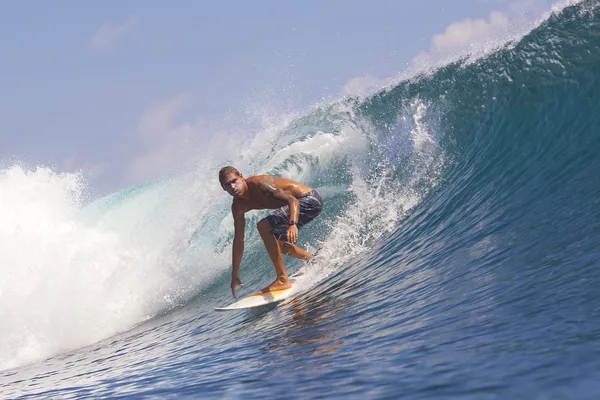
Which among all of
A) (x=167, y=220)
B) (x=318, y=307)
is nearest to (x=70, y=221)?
(x=167, y=220)

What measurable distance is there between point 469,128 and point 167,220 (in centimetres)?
561

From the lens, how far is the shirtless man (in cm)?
677

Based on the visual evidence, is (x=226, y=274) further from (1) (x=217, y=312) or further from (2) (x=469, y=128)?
(2) (x=469, y=128)

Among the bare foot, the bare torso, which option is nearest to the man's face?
the bare torso

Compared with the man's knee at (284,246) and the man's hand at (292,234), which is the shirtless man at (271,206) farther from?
the man's hand at (292,234)

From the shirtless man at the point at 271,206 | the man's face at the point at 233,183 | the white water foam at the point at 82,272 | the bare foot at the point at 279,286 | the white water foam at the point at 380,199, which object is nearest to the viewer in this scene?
the man's face at the point at 233,183

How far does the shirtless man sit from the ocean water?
53 cm

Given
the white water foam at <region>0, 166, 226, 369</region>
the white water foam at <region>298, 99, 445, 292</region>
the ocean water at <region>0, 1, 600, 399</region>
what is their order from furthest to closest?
the white water foam at <region>0, 166, 226, 369</region> < the white water foam at <region>298, 99, 445, 292</region> < the ocean water at <region>0, 1, 600, 399</region>

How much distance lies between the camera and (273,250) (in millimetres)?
7227

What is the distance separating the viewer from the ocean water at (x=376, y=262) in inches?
137

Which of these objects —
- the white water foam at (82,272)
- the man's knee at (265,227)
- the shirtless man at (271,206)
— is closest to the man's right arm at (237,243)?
the shirtless man at (271,206)

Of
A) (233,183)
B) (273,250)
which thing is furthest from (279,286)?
(233,183)

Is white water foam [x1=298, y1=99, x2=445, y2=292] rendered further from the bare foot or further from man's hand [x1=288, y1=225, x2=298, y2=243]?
man's hand [x1=288, y1=225, x2=298, y2=243]

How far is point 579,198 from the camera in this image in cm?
614
